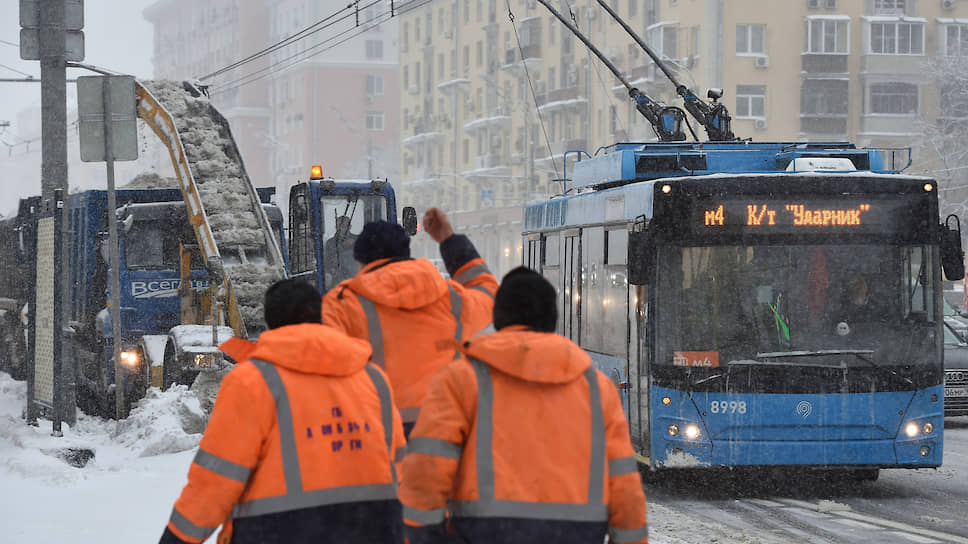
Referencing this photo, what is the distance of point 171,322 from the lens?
17.3 meters

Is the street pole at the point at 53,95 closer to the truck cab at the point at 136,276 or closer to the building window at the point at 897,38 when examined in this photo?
the truck cab at the point at 136,276

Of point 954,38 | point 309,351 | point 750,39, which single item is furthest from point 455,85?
point 309,351

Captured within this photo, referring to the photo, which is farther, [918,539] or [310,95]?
[310,95]

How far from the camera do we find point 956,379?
17109mm

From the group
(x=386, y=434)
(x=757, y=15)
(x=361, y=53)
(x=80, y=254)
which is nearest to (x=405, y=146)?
(x=361, y=53)

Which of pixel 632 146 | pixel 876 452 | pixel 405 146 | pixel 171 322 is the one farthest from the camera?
pixel 405 146

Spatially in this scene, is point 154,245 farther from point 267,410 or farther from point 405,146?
point 405,146

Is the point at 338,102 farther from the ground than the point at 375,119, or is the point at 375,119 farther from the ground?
the point at 338,102

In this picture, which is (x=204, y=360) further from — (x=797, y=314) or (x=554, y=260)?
(x=797, y=314)

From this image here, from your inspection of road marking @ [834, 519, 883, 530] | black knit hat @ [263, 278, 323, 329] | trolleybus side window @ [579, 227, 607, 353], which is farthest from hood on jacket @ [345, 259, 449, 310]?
trolleybus side window @ [579, 227, 607, 353]

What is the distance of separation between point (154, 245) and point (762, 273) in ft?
27.7

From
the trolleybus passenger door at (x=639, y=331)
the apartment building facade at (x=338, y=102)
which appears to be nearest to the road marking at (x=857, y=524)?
the trolleybus passenger door at (x=639, y=331)

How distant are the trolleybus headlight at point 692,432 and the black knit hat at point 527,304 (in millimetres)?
7302

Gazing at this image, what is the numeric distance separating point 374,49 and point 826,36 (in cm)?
5990
